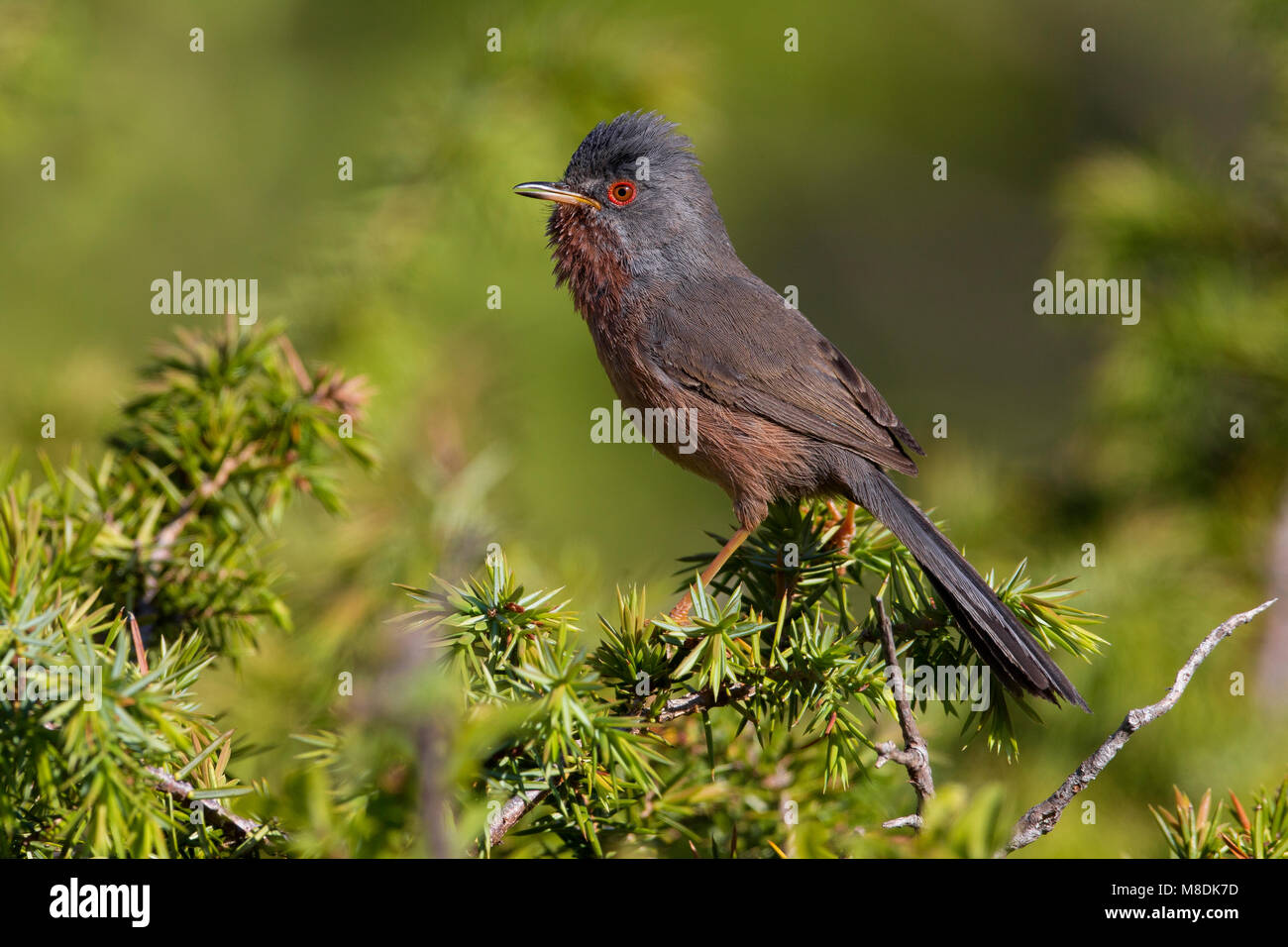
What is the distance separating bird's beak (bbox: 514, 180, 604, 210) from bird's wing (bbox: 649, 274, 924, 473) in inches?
21.6

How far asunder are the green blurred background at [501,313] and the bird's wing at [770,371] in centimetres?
66

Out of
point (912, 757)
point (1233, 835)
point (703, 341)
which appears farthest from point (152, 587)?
point (1233, 835)

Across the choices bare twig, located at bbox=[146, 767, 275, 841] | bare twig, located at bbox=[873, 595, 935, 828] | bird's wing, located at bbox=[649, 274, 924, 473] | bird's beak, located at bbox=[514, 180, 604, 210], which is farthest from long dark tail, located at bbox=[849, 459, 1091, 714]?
bird's beak, located at bbox=[514, 180, 604, 210]

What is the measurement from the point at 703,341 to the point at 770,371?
0.29 meters

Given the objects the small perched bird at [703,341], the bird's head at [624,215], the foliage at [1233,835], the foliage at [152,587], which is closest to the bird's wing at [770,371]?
the small perched bird at [703,341]

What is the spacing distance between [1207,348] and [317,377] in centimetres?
315

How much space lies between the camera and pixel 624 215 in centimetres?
440

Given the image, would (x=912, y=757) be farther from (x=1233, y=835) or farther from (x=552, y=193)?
(x=552, y=193)

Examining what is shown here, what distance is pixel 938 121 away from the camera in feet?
30.5

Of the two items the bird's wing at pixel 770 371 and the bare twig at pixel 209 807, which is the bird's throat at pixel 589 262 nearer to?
the bird's wing at pixel 770 371

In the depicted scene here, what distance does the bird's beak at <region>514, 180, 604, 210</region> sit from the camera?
4016 mm

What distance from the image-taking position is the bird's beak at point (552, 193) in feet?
13.2

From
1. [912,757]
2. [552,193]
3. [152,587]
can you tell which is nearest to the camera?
[912,757]
